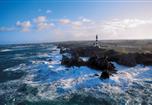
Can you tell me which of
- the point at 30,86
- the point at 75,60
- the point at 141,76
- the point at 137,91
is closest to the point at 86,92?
the point at 137,91

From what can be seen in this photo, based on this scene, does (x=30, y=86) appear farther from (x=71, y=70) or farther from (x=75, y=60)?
(x=75, y=60)

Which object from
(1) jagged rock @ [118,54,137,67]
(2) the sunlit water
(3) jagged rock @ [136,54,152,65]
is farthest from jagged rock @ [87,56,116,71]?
(3) jagged rock @ [136,54,152,65]

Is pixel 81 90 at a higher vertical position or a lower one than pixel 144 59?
lower

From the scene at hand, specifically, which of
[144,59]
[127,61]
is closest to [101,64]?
[127,61]

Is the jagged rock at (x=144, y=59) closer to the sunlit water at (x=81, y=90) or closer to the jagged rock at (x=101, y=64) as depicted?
the sunlit water at (x=81, y=90)

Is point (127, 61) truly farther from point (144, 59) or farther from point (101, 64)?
point (101, 64)

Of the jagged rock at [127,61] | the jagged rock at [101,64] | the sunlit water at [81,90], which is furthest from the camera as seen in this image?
the jagged rock at [127,61]

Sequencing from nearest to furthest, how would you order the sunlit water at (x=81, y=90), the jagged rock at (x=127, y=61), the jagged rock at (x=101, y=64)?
the sunlit water at (x=81, y=90), the jagged rock at (x=101, y=64), the jagged rock at (x=127, y=61)

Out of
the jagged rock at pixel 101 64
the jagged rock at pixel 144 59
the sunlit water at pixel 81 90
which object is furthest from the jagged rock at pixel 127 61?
the sunlit water at pixel 81 90

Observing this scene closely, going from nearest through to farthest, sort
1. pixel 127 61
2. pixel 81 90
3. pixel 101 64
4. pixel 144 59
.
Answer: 1. pixel 81 90
2. pixel 101 64
3. pixel 127 61
4. pixel 144 59

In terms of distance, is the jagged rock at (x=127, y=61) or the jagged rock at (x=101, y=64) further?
the jagged rock at (x=127, y=61)

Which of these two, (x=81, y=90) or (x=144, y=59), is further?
(x=144, y=59)

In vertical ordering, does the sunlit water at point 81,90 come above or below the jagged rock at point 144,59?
below
